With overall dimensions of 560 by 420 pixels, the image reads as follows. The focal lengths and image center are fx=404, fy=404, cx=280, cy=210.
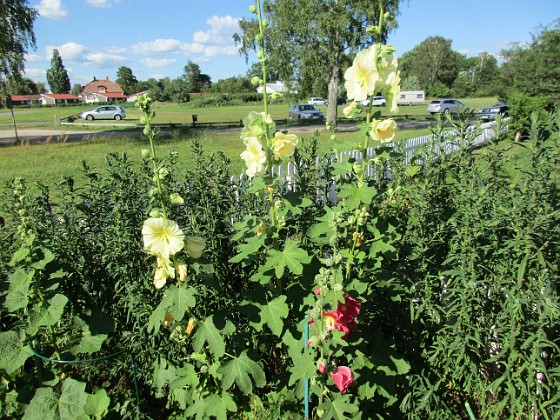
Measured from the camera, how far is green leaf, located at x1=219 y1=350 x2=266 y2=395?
206 centimetres

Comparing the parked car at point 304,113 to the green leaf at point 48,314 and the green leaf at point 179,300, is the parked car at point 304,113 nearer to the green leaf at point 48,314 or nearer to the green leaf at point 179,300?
the green leaf at point 48,314

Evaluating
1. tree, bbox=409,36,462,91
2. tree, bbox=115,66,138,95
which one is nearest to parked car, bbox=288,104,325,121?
tree, bbox=409,36,462,91

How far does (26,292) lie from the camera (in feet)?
6.94

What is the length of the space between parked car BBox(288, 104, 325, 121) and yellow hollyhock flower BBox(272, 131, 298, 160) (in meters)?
30.6

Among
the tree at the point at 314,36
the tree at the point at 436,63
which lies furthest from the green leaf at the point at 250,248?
the tree at the point at 436,63

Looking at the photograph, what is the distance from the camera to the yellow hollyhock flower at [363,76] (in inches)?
71.5

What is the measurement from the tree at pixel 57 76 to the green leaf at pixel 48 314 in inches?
4543

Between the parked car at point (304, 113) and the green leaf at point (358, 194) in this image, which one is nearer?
the green leaf at point (358, 194)

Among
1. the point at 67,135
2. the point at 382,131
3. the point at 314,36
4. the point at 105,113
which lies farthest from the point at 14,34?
the point at 382,131

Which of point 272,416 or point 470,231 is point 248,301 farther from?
point 470,231

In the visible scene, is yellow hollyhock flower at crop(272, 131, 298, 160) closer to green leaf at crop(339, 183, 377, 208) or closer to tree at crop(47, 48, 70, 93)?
green leaf at crop(339, 183, 377, 208)

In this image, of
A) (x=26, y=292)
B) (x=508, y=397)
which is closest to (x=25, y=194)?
(x=26, y=292)

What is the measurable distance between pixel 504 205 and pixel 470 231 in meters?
0.23

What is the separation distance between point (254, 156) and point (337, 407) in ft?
4.12
